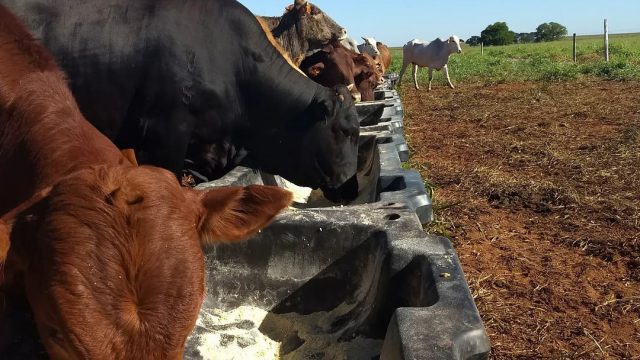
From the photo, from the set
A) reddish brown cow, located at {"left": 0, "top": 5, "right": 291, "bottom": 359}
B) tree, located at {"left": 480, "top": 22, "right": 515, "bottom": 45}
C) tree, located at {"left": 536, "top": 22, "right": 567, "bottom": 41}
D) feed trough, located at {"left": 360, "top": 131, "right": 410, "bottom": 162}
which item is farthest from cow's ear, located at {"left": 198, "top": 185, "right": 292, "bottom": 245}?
tree, located at {"left": 536, "top": 22, "right": 567, "bottom": 41}

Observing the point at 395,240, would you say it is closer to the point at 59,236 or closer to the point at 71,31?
the point at 59,236

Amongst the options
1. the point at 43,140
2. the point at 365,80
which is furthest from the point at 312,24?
the point at 43,140

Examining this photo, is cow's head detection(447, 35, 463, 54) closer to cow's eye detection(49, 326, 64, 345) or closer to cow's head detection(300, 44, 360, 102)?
cow's head detection(300, 44, 360, 102)

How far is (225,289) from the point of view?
3096mm

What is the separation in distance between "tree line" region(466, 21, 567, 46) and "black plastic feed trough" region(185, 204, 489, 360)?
8051cm

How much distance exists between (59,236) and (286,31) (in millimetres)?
13645

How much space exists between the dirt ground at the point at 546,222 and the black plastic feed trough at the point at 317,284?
81 centimetres

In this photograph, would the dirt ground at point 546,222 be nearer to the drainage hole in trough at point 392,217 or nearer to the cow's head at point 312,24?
the drainage hole in trough at point 392,217

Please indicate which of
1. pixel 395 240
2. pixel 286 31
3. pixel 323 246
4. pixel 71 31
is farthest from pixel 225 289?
pixel 286 31

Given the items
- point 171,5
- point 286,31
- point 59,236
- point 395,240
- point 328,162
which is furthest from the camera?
point 286,31

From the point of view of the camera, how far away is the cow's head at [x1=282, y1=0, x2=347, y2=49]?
1462 centimetres

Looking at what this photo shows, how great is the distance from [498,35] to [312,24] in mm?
70199

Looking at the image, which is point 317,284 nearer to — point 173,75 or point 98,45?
point 173,75

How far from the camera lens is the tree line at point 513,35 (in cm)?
7919
